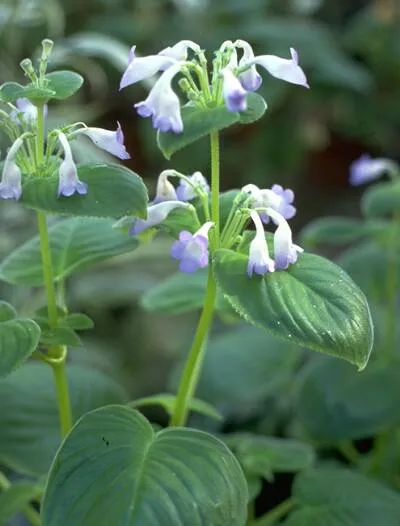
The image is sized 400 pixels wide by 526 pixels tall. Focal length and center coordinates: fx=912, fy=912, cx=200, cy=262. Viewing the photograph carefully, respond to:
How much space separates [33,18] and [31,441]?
1030 mm

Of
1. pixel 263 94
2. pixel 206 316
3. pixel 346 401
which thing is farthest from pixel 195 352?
pixel 263 94

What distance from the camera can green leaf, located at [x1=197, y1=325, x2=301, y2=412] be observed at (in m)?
1.08

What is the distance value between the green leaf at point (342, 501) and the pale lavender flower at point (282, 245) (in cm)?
27

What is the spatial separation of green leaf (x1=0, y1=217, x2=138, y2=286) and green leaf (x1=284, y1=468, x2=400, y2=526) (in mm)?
275

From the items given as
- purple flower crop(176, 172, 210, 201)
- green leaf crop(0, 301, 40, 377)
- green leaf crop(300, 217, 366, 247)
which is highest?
purple flower crop(176, 172, 210, 201)

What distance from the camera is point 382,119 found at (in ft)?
7.45

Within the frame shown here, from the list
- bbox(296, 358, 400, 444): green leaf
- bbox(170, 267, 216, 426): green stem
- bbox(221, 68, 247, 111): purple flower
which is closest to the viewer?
bbox(221, 68, 247, 111): purple flower

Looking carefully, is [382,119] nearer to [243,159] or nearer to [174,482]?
[243,159]

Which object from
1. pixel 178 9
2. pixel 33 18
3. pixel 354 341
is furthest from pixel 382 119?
pixel 354 341

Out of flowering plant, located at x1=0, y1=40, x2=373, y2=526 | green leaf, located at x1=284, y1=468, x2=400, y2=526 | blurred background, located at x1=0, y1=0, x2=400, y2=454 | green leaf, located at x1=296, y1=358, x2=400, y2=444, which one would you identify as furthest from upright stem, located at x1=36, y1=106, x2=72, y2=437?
blurred background, located at x1=0, y1=0, x2=400, y2=454

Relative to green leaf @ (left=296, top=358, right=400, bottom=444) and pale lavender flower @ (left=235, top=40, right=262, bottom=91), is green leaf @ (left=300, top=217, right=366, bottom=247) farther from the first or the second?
pale lavender flower @ (left=235, top=40, right=262, bottom=91)

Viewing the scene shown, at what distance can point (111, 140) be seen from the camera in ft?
2.10

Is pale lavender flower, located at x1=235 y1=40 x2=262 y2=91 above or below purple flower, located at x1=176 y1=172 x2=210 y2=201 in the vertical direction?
above

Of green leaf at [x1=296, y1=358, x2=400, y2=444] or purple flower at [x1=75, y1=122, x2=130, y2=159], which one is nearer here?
purple flower at [x1=75, y1=122, x2=130, y2=159]
